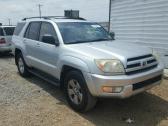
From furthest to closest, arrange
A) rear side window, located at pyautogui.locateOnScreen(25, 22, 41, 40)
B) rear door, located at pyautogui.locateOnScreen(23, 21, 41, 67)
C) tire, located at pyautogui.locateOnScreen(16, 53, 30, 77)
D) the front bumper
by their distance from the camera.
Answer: tire, located at pyautogui.locateOnScreen(16, 53, 30, 77) < rear side window, located at pyautogui.locateOnScreen(25, 22, 41, 40) < rear door, located at pyautogui.locateOnScreen(23, 21, 41, 67) < the front bumper

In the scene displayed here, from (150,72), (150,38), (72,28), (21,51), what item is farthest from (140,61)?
(150,38)

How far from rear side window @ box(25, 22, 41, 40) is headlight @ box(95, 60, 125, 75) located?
2.87 meters

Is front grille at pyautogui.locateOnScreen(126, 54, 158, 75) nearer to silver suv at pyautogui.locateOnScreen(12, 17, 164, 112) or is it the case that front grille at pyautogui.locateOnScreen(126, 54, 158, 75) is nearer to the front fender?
silver suv at pyautogui.locateOnScreen(12, 17, 164, 112)

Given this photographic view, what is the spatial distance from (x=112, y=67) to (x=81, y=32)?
6.11 feet

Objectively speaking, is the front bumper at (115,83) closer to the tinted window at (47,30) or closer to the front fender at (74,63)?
the front fender at (74,63)

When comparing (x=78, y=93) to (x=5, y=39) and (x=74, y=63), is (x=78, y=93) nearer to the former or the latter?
(x=74, y=63)

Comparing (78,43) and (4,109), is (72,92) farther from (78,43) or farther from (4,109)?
(4,109)

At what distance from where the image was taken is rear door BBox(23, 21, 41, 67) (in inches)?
281

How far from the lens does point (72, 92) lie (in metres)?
5.57

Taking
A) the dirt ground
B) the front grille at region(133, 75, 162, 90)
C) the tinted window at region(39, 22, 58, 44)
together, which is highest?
the tinted window at region(39, 22, 58, 44)

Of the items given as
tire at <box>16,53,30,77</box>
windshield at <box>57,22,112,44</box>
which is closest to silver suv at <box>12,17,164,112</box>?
windshield at <box>57,22,112,44</box>

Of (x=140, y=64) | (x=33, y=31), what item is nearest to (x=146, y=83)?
(x=140, y=64)

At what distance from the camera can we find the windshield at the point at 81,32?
6078 millimetres

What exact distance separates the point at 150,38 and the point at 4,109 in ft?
20.6
